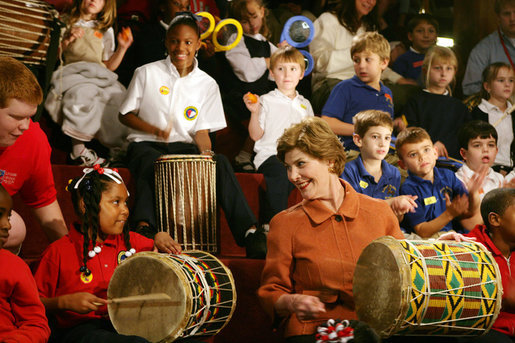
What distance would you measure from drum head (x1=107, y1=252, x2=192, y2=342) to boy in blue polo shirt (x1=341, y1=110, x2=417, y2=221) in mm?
1362

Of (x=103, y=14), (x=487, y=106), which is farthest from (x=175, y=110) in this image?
(x=487, y=106)

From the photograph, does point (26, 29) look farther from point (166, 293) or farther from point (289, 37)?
point (289, 37)

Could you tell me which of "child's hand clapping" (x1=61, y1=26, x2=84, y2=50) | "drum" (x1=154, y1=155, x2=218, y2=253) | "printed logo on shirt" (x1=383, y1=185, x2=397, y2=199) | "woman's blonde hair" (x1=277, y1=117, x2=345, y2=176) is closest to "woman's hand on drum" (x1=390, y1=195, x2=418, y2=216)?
"printed logo on shirt" (x1=383, y1=185, x2=397, y2=199)

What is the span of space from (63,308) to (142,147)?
1.41m

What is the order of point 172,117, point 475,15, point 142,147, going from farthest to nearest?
point 475,15, point 172,117, point 142,147

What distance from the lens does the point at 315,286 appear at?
2.48 meters

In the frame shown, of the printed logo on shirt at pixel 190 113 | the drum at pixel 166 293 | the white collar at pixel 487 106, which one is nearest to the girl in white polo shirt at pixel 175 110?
the printed logo on shirt at pixel 190 113

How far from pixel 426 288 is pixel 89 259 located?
1.30 m

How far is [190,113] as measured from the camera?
3975 mm

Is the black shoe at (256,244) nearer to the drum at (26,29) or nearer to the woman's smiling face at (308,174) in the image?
the woman's smiling face at (308,174)

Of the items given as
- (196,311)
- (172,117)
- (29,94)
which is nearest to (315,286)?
(196,311)

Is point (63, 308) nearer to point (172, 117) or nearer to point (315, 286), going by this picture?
point (315, 286)

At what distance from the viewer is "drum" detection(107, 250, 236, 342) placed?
240cm

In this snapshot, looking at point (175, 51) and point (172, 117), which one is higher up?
point (175, 51)
